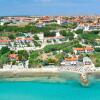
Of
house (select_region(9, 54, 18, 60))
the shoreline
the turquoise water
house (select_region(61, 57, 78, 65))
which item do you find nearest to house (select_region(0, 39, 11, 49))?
house (select_region(9, 54, 18, 60))

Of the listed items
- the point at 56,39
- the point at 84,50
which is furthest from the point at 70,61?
the point at 56,39

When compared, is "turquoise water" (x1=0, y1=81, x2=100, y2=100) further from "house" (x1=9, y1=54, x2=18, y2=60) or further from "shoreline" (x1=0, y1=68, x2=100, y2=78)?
"house" (x1=9, y1=54, x2=18, y2=60)

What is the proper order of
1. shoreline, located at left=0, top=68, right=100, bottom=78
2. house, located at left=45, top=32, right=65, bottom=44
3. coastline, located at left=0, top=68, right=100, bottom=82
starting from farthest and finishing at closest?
house, located at left=45, top=32, right=65, bottom=44 < shoreline, located at left=0, top=68, right=100, bottom=78 < coastline, located at left=0, top=68, right=100, bottom=82

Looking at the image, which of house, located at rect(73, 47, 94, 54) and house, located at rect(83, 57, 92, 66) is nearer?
house, located at rect(83, 57, 92, 66)

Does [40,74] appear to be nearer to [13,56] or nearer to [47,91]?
[47,91]

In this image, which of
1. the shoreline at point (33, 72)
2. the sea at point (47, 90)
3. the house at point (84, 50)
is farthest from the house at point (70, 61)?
the sea at point (47, 90)

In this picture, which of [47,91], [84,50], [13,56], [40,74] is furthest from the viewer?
[84,50]

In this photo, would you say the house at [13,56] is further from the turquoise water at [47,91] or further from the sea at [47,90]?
the turquoise water at [47,91]
